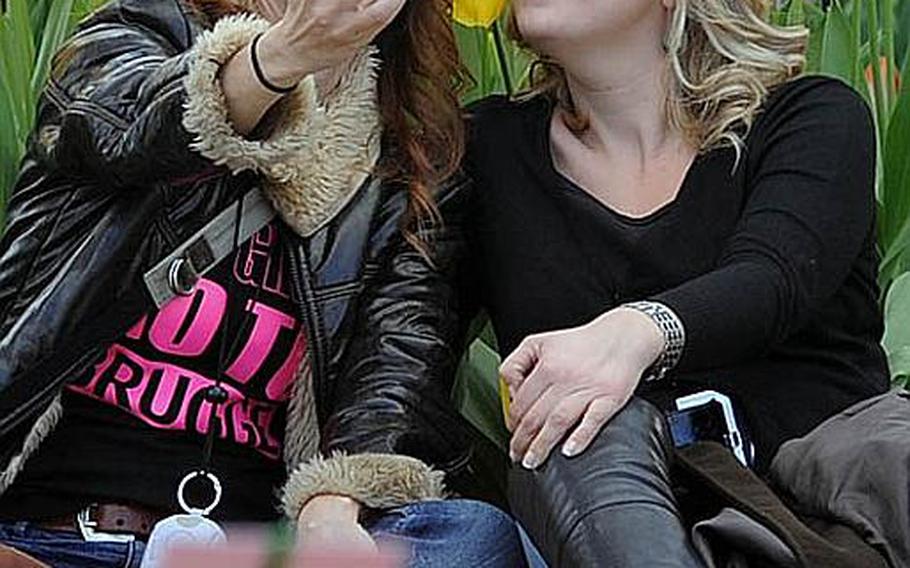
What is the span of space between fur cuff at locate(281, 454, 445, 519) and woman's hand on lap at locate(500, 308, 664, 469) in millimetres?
192

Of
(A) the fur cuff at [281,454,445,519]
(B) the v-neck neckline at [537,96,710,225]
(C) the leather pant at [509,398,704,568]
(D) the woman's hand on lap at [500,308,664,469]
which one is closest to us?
(C) the leather pant at [509,398,704,568]

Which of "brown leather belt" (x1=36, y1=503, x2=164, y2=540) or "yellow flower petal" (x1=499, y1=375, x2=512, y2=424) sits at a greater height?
"yellow flower petal" (x1=499, y1=375, x2=512, y2=424)

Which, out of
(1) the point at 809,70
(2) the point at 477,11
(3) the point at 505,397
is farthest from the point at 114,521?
(1) the point at 809,70

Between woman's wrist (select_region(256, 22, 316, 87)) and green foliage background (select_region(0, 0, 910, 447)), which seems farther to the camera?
green foliage background (select_region(0, 0, 910, 447))

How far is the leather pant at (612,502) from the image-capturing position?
1.00m

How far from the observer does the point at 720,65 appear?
1533 mm

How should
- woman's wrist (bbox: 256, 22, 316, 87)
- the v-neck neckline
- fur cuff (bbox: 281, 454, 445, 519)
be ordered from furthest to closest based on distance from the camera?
the v-neck neckline, fur cuff (bbox: 281, 454, 445, 519), woman's wrist (bbox: 256, 22, 316, 87)

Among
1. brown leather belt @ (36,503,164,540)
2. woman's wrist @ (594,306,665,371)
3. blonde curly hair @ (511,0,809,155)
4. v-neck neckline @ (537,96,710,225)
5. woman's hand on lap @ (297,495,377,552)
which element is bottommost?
brown leather belt @ (36,503,164,540)

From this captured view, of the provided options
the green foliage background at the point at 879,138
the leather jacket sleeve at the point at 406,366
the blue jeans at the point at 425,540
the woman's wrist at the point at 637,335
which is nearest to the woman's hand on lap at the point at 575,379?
the woman's wrist at the point at 637,335

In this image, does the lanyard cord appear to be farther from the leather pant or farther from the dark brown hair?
the leather pant

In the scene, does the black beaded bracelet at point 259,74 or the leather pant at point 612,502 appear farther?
the black beaded bracelet at point 259,74

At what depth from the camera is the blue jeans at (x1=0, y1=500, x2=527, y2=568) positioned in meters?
1.29

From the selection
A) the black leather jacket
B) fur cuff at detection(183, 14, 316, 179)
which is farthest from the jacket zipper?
fur cuff at detection(183, 14, 316, 179)

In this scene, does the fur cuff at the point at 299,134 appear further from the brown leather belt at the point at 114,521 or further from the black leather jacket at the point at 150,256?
the brown leather belt at the point at 114,521
